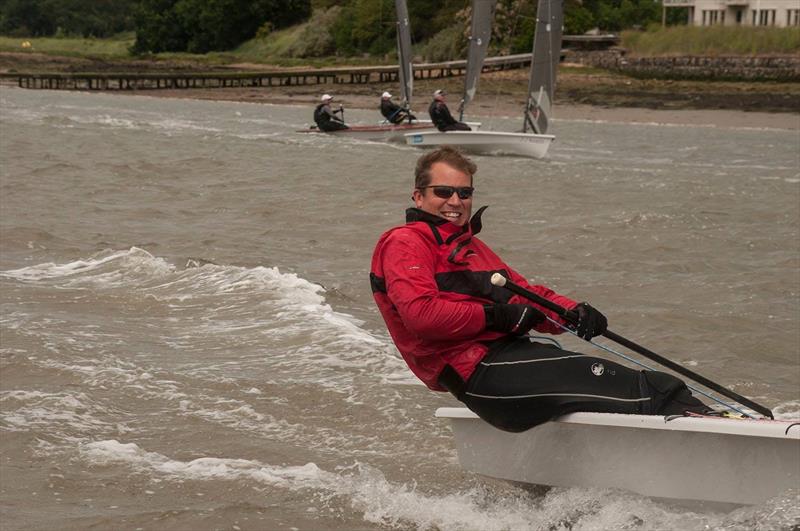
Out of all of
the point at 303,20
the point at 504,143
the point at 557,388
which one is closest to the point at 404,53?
the point at 504,143

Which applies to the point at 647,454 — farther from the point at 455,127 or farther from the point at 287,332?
the point at 455,127

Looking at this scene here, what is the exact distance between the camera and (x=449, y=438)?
23.4 feet

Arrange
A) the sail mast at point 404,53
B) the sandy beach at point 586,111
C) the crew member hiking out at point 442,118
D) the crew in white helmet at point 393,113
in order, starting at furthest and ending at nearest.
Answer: the sandy beach at point 586,111 < the sail mast at point 404,53 < the crew in white helmet at point 393,113 < the crew member hiking out at point 442,118

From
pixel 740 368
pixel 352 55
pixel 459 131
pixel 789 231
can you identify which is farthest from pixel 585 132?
pixel 352 55

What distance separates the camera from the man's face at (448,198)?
17.5 feet

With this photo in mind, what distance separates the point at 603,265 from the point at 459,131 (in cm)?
1634

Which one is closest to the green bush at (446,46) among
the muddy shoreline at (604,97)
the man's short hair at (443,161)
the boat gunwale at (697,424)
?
the muddy shoreline at (604,97)

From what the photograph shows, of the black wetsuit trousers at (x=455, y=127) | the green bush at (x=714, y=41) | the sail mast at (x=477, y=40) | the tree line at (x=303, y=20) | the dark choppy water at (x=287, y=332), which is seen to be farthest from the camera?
the tree line at (x=303, y=20)

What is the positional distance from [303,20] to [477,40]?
6225cm

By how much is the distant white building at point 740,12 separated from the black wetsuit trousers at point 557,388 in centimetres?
7087

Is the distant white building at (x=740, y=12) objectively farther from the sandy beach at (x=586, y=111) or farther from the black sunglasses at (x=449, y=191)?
the black sunglasses at (x=449, y=191)

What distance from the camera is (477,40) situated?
33.7 meters

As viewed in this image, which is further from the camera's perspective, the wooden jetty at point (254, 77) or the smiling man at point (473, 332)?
the wooden jetty at point (254, 77)

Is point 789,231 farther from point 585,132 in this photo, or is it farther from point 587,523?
point 585,132
